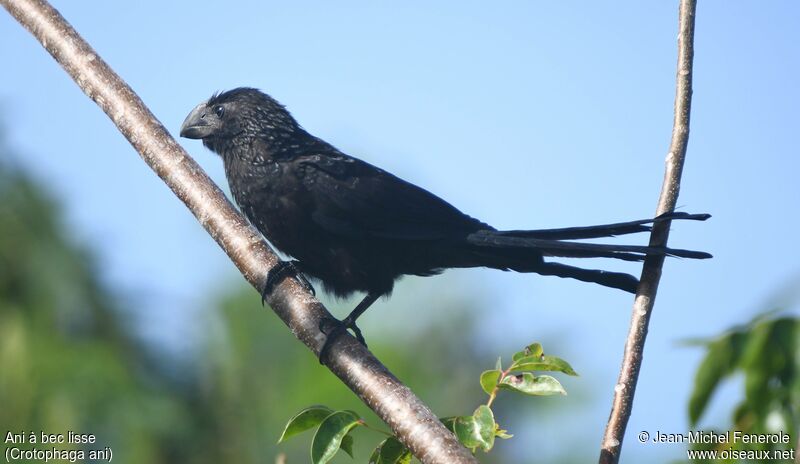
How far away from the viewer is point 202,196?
12.0ft

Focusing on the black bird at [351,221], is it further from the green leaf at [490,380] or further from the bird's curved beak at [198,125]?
the green leaf at [490,380]

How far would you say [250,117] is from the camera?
4961 mm

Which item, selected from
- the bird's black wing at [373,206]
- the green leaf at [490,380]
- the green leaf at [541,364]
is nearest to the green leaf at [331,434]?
the green leaf at [490,380]

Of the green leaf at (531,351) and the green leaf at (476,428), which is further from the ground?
the green leaf at (531,351)

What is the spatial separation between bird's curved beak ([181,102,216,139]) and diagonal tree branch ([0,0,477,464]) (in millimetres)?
1132

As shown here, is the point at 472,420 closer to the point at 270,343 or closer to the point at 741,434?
the point at 741,434

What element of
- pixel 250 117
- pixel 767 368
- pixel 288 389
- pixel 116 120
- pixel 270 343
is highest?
pixel 270 343

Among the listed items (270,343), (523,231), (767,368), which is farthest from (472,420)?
(270,343)

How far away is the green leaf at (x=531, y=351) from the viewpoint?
8.46 feet

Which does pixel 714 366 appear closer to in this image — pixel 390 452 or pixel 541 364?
pixel 541 364

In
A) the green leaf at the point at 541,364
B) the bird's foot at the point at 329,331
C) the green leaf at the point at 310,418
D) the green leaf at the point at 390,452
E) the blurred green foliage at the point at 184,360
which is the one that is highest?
the blurred green foliage at the point at 184,360

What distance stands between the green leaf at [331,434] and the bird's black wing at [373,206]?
1856 mm

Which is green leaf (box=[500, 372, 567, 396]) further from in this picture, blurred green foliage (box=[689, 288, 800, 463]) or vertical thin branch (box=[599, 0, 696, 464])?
blurred green foliage (box=[689, 288, 800, 463])

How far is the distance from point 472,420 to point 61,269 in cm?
A: 1384
